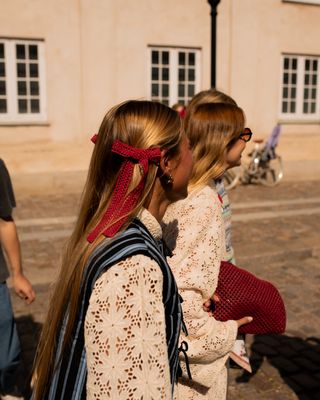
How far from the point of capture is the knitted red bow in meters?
1.44

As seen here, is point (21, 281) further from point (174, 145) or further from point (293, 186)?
point (293, 186)

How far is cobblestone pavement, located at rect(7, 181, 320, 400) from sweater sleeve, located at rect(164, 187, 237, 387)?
1.89 m

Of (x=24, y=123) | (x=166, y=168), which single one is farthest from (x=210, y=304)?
(x=24, y=123)

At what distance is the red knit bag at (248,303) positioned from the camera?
2146 mm

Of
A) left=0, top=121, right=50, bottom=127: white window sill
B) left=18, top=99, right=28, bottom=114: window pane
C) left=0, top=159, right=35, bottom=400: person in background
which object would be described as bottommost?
left=0, top=159, right=35, bottom=400: person in background

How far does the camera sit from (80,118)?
490 inches

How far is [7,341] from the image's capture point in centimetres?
315

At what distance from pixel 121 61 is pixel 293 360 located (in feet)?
32.0

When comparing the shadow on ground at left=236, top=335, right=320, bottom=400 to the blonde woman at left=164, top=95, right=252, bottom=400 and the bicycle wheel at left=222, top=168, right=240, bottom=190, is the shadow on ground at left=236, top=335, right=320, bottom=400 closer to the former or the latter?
the blonde woman at left=164, top=95, right=252, bottom=400

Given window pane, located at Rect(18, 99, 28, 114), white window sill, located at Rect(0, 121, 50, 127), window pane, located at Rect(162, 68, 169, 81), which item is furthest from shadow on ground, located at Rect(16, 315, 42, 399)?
window pane, located at Rect(162, 68, 169, 81)

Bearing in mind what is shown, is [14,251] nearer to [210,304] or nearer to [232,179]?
[210,304]

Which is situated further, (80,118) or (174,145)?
(80,118)

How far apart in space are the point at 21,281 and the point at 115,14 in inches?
402

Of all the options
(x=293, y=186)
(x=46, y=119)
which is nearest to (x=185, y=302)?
(x=46, y=119)
